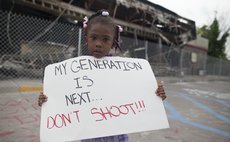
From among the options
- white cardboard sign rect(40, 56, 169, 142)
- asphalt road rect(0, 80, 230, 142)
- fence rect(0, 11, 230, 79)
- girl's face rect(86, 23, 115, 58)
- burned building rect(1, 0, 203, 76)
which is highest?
burned building rect(1, 0, 203, 76)

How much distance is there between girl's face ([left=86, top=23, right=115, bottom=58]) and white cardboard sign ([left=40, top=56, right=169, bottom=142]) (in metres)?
0.12

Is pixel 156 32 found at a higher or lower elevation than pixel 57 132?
higher

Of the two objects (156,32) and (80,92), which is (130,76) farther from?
(156,32)

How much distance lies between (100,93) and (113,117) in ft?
0.63

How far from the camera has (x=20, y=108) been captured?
3.86 meters

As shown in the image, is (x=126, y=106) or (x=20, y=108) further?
(x=20, y=108)

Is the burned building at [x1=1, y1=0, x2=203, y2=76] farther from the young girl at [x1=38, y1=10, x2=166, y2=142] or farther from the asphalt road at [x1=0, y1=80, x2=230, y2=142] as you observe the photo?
the young girl at [x1=38, y1=10, x2=166, y2=142]

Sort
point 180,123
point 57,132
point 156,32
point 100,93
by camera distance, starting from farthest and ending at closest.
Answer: point 156,32 < point 180,123 < point 100,93 < point 57,132

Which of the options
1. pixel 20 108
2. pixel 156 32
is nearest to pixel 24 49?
pixel 20 108

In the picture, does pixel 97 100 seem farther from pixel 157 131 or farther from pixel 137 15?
pixel 137 15

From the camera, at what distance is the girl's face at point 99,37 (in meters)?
1.50

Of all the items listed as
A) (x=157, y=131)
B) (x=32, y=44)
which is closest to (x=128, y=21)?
(x=32, y=44)

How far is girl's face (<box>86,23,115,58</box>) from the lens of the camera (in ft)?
4.91

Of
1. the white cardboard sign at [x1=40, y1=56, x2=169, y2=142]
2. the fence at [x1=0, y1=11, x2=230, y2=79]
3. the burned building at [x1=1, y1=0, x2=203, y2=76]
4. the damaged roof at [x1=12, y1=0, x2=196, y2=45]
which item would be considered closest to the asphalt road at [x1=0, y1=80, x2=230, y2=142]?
the white cardboard sign at [x1=40, y1=56, x2=169, y2=142]
